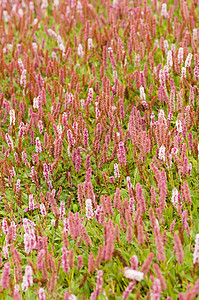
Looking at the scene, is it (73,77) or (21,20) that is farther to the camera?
(21,20)

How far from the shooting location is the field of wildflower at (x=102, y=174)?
2393 millimetres

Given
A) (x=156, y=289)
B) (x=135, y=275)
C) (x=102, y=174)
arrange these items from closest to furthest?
(x=156, y=289) → (x=135, y=275) → (x=102, y=174)

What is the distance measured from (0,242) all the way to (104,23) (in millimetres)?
4168

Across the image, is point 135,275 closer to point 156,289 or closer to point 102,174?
point 156,289

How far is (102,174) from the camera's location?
131 inches

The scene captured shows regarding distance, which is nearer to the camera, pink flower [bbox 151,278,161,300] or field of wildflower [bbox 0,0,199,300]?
pink flower [bbox 151,278,161,300]

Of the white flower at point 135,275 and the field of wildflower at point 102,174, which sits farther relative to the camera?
the field of wildflower at point 102,174

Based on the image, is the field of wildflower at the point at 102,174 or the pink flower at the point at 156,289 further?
the field of wildflower at the point at 102,174

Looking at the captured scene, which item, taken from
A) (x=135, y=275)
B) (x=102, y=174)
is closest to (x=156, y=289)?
(x=135, y=275)

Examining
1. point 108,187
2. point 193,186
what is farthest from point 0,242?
point 193,186

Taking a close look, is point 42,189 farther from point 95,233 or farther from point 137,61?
point 137,61

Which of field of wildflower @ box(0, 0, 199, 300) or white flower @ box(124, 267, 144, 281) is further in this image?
field of wildflower @ box(0, 0, 199, 300)

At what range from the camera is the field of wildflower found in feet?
7.85

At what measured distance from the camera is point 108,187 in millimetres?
3617
